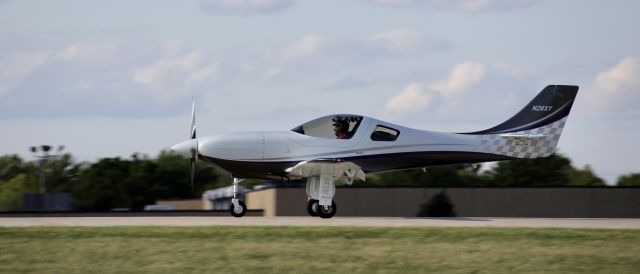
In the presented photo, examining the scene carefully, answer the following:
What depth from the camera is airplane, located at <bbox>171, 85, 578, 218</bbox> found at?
23.6m

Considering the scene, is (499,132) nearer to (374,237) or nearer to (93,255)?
(374,237)

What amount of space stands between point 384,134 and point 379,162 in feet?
2.19

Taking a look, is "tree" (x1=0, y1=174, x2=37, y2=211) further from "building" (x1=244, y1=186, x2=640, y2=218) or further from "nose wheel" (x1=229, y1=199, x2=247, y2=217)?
"nose wheel" (x1=229, y1=199, x2=247, y2=217)

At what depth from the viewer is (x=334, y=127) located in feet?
79.0

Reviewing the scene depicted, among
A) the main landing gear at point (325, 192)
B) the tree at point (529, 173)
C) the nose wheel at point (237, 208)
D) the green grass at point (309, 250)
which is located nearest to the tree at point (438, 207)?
the main landing gear at point (325, 192)

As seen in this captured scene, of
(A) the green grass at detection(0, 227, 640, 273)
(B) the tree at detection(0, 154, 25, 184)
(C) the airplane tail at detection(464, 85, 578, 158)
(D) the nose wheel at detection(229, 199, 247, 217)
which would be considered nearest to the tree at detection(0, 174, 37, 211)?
(B) the tree at detection(0, 154, 25, 184)

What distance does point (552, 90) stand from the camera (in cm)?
2630

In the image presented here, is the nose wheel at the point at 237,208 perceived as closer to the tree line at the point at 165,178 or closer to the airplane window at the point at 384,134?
the airplane window at the point at 384,134

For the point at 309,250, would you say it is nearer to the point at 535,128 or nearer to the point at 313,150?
the point at 313,150

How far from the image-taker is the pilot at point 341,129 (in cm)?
2408

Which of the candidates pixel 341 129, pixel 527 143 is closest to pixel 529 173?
pixel 527 143

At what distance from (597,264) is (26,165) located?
75.3m

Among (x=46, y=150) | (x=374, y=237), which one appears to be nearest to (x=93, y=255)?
(x=374, y=237)

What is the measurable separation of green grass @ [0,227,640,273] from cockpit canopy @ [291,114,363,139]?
16.2 feet
